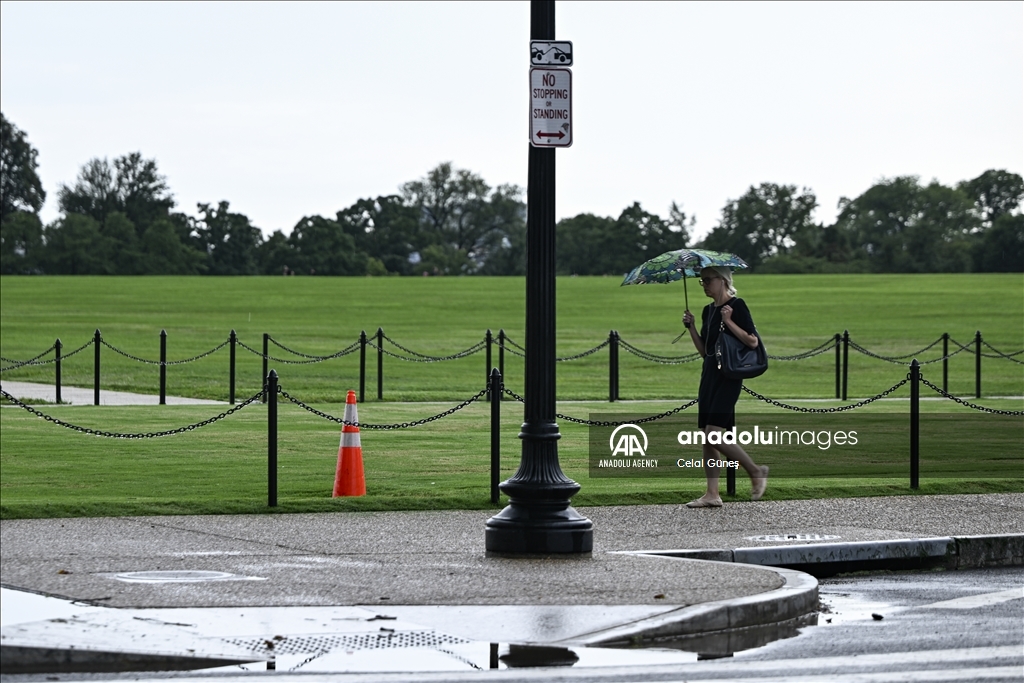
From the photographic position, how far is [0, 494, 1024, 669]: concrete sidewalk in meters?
7.26

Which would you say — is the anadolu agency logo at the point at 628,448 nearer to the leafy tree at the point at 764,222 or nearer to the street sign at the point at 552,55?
the street sign at the point at 552,55

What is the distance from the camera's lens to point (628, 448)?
16.9m

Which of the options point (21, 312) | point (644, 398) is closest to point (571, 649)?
point (644, 398)

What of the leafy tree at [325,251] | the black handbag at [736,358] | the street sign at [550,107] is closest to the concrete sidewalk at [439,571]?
the black handbag at [736,358]

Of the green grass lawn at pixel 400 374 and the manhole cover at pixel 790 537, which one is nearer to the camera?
the manhole cover at pixel 790 537

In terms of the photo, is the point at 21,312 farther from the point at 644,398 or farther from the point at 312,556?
the point at 312,556

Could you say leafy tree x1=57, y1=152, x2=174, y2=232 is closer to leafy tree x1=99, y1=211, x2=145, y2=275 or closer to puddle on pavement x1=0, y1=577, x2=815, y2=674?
leafy tree x1=99, y1=211, x2=145, y2=275

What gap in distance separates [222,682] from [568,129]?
4543 mm

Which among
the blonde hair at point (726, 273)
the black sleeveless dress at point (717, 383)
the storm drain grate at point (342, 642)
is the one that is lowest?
the storm drain grate at point (342, 642)

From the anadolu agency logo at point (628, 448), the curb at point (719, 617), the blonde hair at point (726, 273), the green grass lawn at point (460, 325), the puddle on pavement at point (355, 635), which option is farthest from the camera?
the green grass lawn at point (460, 325)

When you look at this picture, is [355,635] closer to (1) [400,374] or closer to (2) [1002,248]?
(1) [400,374]

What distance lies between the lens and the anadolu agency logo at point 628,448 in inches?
611

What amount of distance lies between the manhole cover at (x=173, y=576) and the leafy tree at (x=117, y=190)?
133m

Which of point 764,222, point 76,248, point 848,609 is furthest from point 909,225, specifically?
point 848,609
